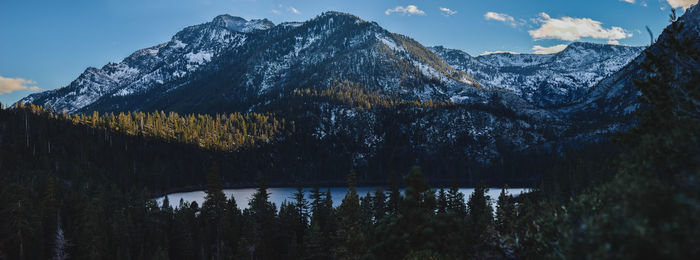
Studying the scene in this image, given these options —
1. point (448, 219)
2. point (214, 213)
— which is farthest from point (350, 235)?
point (214, 213)

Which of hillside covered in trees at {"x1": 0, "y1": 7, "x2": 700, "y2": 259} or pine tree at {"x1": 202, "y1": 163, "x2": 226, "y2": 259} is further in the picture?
pine tree at {"x1": 202, "y1": 163, "x2": 226, "y2": 259}

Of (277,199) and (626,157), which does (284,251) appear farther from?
(277,199)

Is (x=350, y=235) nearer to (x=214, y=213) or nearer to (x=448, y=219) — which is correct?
(x=448, y=219)

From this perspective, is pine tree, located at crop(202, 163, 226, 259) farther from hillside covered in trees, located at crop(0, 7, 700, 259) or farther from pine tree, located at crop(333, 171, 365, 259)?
pine tree, located at crop(333, 171, 365, 259)

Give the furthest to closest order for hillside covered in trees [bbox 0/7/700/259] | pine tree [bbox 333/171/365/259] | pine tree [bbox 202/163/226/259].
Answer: pine tree [bbox 202/163/226/259], pine tree [bbox 333/171/365/259], hillside covered in trees [bbox 0/7/700/259]


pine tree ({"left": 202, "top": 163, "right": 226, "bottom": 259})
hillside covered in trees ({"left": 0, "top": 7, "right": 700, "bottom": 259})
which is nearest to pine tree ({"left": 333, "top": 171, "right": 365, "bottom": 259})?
hillside covered in trees ({"left": 0, "top": 7, "right": 700, "bottom": 259})

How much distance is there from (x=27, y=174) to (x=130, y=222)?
95724 mm

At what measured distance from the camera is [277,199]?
18738cm

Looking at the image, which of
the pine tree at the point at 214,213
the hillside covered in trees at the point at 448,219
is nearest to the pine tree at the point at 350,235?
the hillside covered in trees at the point at 448,219

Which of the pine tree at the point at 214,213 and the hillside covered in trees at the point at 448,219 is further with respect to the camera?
the pine tree at the point at 214,213

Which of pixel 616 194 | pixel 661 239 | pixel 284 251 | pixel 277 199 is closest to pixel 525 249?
pixel 616 194

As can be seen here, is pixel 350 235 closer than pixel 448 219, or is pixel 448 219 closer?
pixel 448 219

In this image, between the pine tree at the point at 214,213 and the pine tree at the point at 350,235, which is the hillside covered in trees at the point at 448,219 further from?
the pine tree at the point at 214,213

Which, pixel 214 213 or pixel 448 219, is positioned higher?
pixel 448 219
